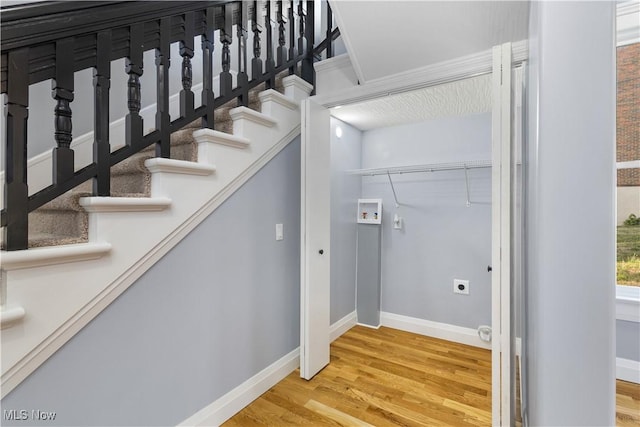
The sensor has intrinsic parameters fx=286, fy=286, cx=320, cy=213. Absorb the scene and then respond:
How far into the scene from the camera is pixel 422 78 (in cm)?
172

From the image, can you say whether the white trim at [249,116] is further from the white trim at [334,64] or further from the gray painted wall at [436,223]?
the gray painted wall at [436,223]

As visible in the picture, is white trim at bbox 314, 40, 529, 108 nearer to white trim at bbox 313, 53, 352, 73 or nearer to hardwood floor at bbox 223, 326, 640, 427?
white trim at bbox 313, 53, 352, 73

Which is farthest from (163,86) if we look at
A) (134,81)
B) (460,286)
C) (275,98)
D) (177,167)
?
(460,286)

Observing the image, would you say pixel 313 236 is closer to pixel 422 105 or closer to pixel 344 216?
pixel 344 216

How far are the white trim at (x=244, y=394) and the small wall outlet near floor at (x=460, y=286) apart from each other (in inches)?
59.8

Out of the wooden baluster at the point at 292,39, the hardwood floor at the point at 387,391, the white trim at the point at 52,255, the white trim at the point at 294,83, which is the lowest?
the hardwood floor at the point at 387,391

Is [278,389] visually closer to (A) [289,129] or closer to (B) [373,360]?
(B) [373,360]

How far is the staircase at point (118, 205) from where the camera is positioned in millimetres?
890

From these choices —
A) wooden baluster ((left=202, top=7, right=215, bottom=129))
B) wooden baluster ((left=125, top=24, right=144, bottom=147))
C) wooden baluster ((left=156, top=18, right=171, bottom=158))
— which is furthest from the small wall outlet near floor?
wooden baluster ((left=125, top=24, right=144, bottom=147))

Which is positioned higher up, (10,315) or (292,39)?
(292,39)

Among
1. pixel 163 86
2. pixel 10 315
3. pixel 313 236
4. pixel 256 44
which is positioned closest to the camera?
pixel 10 315

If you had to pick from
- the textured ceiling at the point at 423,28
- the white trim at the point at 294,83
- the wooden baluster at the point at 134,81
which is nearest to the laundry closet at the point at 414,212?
the white trim at the point at 294,83

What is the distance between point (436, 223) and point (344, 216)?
88 centimetres

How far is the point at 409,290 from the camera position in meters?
2.85
